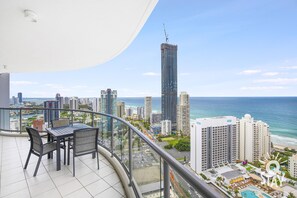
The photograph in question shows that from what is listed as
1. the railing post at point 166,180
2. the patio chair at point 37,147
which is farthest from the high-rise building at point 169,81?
the railing post at point 166,180

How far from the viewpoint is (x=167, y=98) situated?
18.2 m

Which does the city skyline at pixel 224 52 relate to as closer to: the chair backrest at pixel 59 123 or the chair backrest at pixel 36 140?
the chair backrest at pixel 59 123

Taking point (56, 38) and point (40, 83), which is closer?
point (56, 38)

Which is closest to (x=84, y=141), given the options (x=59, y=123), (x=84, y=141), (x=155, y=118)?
(x=84, y=141)

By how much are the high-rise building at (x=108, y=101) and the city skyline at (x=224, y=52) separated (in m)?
1.19

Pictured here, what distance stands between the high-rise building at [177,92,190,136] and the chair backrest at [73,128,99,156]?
36.3 ft

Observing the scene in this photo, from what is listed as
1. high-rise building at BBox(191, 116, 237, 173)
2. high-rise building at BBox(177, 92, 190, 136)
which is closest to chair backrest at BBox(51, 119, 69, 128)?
high-rise building at BBox(191, 116, 237, 173)

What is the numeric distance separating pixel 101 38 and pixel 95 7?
1264 mm

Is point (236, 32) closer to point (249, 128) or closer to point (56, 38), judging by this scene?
point (249, 128)

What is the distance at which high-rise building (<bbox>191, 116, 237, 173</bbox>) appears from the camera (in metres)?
9.11

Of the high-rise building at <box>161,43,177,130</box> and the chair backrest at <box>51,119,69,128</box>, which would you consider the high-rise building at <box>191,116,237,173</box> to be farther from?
the chair backrest at <box>51,119,69,128</box>

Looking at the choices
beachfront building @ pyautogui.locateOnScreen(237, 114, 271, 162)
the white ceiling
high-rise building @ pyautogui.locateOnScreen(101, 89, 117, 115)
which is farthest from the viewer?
beachfront building @ pyautogui.locateOnScreen(237, 114, 271, 162)

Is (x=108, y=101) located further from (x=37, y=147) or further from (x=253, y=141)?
(x=253, y=141)

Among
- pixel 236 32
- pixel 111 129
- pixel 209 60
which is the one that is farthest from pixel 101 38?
pixel 209 60
